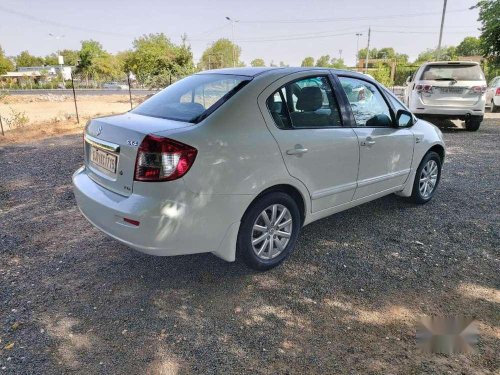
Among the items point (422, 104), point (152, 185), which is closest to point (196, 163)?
point (152, 185)

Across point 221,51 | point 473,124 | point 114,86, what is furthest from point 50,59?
point 473,124

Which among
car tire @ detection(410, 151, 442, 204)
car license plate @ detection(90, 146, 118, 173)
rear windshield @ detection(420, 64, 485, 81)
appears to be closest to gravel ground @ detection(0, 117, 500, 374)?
car tire @ detection(410, 151, 442, 204)

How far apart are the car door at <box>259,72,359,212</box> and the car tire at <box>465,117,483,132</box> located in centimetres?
861

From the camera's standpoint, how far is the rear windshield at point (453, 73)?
391 inches

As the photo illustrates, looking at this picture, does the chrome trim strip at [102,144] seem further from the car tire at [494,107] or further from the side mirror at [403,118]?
the car tire at [494,107]

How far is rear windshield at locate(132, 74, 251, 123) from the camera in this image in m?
2.98

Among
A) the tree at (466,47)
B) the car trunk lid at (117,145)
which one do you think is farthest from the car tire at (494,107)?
the tree at (466,47)

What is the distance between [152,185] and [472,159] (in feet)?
23.0

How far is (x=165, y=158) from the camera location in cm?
255

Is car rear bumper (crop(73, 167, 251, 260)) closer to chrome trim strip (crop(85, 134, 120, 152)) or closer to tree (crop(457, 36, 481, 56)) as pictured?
chrome trim strip (crop(85, 134, 120, 152))

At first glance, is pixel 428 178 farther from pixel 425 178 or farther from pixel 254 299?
pixel 254 299

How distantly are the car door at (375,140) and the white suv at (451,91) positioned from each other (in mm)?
6617

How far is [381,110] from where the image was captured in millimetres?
4059

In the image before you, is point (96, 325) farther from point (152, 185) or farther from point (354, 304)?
point (354, 304)
